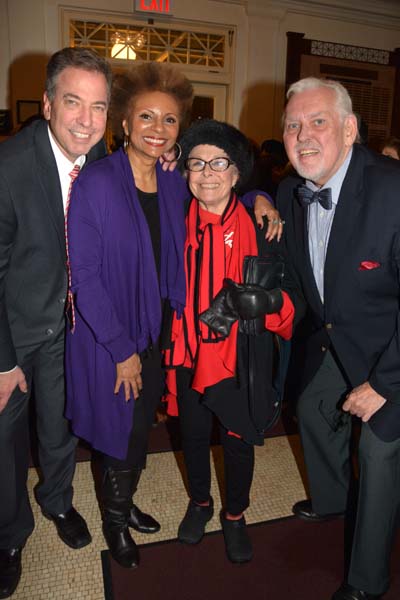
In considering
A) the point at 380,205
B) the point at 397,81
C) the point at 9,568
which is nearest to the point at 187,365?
the point at 380,205

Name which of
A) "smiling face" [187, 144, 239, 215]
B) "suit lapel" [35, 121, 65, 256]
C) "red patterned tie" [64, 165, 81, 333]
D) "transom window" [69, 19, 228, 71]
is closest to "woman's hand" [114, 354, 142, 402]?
"red patterned tie" [64, 165, 81, 333]

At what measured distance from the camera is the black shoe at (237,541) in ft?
5.97

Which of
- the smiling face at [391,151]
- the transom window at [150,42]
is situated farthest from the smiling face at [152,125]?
the transom window at [150,42]

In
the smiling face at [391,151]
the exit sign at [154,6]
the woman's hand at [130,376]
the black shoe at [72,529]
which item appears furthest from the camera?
the exit sign at [154,6]

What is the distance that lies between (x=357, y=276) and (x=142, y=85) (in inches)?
40.2

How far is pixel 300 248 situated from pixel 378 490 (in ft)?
2.92

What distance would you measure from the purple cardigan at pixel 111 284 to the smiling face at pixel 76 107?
103mm

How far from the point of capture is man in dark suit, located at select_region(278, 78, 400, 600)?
58.5 inches

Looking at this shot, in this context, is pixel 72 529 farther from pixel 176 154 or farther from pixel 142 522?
pixel 176 154

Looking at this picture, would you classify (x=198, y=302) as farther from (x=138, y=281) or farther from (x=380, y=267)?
(x=380, y=267)

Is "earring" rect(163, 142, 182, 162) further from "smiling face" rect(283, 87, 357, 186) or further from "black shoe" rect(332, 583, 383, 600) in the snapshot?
"black shoe" rect(332, 583, 383, 600)

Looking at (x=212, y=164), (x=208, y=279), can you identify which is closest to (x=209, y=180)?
(x=212, y=164)

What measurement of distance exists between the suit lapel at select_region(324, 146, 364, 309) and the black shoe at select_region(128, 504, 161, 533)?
49.6 inches

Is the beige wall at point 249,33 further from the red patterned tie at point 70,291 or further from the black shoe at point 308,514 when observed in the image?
the black shoe at point 308,514
